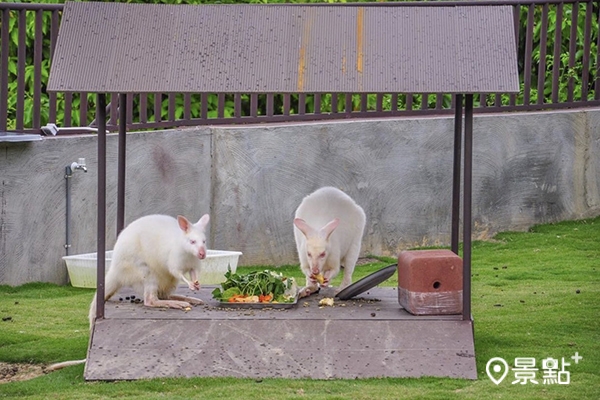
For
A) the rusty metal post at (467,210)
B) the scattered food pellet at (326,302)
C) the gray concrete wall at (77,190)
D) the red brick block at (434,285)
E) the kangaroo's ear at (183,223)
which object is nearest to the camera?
the rusty metal post at (467,210)

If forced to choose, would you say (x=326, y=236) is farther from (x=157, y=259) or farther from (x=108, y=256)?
(x=108, y=256)

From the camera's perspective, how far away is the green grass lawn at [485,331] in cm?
654

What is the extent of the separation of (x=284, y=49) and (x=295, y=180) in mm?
4731

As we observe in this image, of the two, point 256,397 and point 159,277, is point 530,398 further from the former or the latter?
point 159,277

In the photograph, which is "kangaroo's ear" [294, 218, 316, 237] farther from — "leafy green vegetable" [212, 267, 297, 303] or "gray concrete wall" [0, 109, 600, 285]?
"gray concrete wall" [0, 109, 600, 285]

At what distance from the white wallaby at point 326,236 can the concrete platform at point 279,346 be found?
2.59 ft

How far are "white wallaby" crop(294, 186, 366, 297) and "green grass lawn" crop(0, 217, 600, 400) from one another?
1.11 m

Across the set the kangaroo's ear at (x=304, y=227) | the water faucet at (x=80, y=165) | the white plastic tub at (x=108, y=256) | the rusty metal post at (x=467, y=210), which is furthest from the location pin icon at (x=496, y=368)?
the water faucet at (x=80, y=165)

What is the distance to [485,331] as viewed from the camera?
8.29 m

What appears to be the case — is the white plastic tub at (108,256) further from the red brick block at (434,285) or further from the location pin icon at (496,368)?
the location pin icon at (496,368)

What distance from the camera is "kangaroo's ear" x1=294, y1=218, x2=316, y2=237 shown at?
26.6 ft
